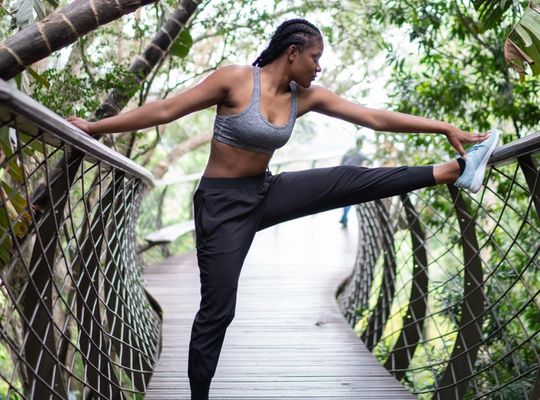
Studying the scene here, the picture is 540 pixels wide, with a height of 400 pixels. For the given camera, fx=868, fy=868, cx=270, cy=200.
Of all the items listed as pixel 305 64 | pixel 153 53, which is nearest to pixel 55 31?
pixel 305 64

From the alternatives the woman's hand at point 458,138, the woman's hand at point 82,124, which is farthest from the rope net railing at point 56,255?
the woman's hand at point 458,138

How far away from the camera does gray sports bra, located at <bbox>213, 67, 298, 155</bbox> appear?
2.94m

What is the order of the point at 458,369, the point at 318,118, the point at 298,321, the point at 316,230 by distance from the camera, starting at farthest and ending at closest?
the point at 318,118 → the point at 316,230 → the point at 298,321 → the point at 458,369

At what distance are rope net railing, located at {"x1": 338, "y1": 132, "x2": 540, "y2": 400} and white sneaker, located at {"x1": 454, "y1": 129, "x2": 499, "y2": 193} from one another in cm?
4

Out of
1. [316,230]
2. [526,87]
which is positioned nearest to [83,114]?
[526,87]

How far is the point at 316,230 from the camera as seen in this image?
12.0m

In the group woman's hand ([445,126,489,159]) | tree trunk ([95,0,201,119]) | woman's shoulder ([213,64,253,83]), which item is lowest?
woman's hand ([445,126,489,159])

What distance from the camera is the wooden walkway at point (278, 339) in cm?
371

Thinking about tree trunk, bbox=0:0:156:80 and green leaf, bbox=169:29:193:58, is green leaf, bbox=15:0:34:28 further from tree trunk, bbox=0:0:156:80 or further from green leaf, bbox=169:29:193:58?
green leaf, bbox=169:29:193:58

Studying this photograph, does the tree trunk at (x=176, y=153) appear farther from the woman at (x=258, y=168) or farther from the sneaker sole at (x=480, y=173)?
the sneaker sole at (x=480, y=173)

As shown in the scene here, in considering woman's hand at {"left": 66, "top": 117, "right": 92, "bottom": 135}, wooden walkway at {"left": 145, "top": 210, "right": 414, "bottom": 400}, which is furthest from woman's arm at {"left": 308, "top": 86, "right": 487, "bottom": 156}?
wooden walkway at {"left": 145, "top": 210, "right": 414, "bottom": 400}

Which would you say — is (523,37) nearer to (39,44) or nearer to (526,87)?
(39,44)

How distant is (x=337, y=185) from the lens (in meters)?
3.17

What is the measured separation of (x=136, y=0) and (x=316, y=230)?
916 centimetres
